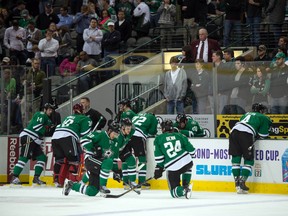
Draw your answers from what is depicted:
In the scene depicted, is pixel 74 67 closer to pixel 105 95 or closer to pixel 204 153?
pixel 105 95

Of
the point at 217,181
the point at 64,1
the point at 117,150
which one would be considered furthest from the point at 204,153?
the point at 64,1

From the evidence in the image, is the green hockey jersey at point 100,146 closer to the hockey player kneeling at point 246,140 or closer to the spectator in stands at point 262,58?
the hockey player kneeling at point 246,140

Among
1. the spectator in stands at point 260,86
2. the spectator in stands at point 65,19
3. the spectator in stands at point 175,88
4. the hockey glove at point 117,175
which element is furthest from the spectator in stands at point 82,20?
the spectator in stands at point 260,86

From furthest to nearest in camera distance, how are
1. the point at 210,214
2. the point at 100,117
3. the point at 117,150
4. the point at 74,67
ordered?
1. the point at 74,67
2. the point at 100,117
3. the point at 117,150
4. the point at 210,214

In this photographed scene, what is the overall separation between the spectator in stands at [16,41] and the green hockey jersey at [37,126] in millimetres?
5078

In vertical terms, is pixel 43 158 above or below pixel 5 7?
below

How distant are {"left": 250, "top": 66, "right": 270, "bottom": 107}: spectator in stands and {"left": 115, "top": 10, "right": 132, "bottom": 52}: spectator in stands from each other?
240 inches

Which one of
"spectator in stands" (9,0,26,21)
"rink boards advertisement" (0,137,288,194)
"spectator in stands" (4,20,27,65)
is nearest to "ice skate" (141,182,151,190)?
"rink boards advertisement" (0,137,288,194)

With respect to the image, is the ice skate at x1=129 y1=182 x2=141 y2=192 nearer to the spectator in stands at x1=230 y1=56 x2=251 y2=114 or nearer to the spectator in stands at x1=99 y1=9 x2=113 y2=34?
the spectator in stands at x1=230 y1=56 x2=251 y2=114

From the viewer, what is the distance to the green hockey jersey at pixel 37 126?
20.8 meters

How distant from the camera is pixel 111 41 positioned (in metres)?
24.2

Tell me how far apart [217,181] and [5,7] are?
11642mm

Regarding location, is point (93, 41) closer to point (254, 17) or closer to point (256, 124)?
point (254, 17)

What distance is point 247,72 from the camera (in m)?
19.2
